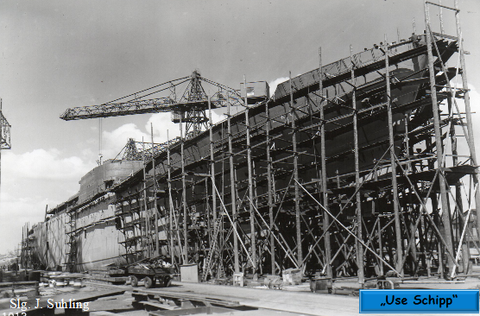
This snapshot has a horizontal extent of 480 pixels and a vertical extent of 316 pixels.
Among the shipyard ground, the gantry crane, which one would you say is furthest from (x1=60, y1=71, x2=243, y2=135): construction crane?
the shipyard ground

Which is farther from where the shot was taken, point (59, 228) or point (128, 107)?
point (59, 228)

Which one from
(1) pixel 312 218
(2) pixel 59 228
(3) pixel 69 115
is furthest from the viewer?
(2) pixel 59 228

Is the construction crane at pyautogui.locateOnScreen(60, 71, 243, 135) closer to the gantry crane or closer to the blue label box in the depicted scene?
the gantry crane

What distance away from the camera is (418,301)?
905 cm

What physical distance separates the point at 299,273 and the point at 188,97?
3277 centimetres

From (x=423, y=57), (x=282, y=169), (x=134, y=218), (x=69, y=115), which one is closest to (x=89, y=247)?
(x=134, y=218)

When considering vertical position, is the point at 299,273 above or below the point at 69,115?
below

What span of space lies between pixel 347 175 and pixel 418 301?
12.3 meters

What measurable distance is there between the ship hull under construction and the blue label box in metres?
6.42

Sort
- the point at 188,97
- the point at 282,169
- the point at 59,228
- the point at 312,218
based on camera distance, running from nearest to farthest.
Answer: the point at 312,218
the point at 282,169
the point at 188,97
the point at 59,228

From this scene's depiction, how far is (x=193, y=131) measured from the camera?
4622 cm

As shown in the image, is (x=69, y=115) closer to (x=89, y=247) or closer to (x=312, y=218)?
(x=89, y=247)

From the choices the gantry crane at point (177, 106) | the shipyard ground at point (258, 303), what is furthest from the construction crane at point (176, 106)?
the shipyard ground at point (258, 303)

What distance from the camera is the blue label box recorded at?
8789mm
